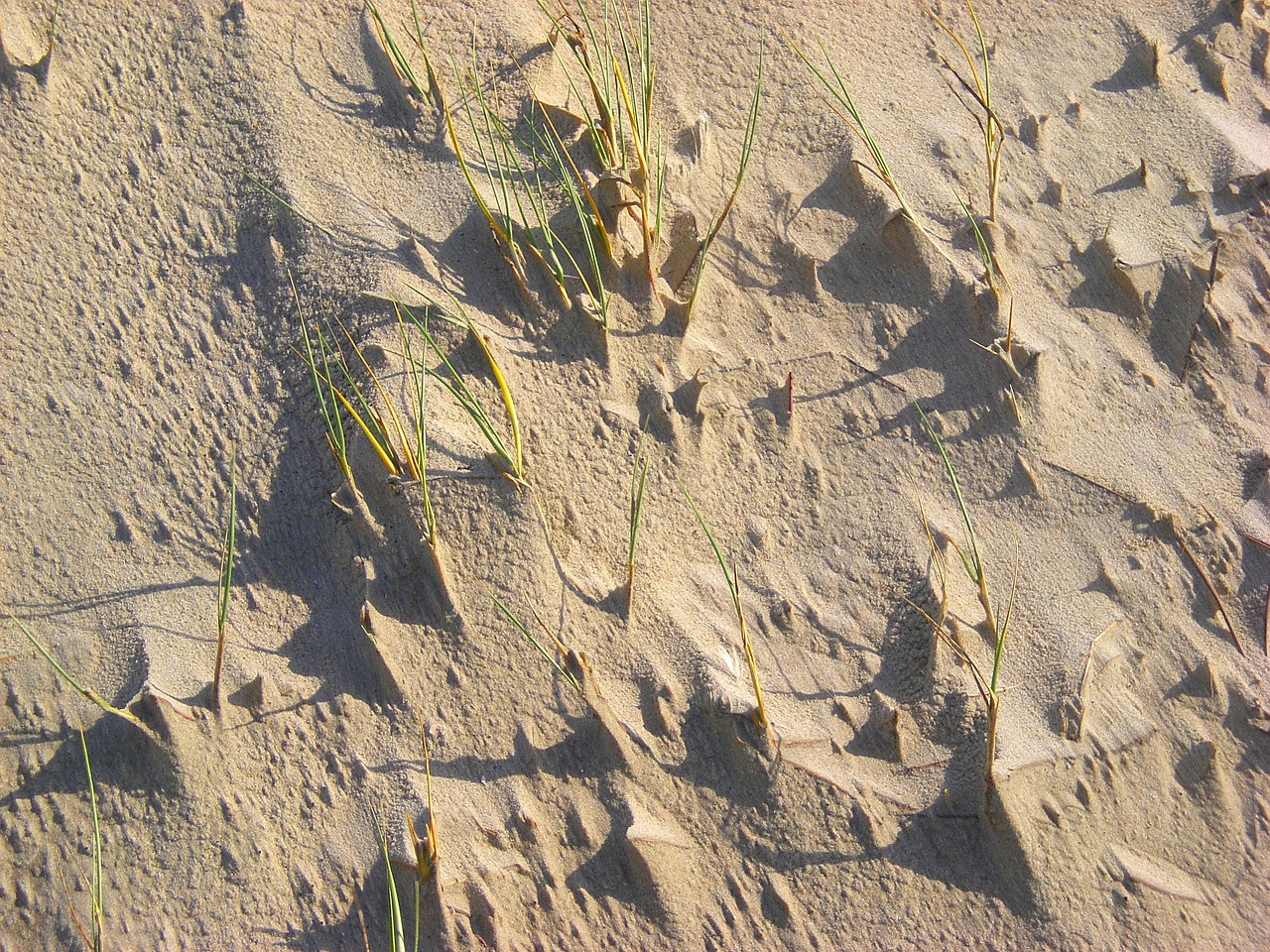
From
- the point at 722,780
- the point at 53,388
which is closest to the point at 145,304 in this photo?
the point at 53,388

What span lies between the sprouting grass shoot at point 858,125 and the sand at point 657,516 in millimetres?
29

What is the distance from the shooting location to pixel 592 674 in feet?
4.71

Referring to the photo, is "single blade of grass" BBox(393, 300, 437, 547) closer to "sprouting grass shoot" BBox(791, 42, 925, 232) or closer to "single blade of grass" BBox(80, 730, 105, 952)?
"single blade of grass" BBox(80, 730, 105, 952)

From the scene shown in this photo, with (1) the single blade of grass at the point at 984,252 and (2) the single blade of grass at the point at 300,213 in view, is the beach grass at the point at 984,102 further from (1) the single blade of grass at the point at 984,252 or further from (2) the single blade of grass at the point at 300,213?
(2) the single blade of grass at the point at 300,213

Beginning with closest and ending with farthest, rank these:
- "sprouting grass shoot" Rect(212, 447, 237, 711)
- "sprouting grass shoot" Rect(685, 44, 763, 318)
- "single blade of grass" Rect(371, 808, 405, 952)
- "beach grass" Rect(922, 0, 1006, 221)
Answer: "single blade of grass" Rect(371, 808, 405, 952) < "sprouting grass shoot" Rect(212, 447, 237, 711) < "sprouting grass shoot" Rect(685, 44, 763, 318) < "beach grass" Rect(922, 0, 1006, 221)

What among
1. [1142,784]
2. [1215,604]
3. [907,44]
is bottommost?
[1142,784]

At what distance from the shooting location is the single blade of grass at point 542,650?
4.66ft

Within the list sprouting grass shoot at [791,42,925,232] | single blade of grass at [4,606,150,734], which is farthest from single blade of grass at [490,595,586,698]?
sprouting grass shoot at [791,42,925,232]

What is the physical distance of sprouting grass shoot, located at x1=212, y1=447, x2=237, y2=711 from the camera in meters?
1.34

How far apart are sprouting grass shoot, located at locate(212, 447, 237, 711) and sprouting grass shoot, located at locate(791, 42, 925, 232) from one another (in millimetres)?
1210

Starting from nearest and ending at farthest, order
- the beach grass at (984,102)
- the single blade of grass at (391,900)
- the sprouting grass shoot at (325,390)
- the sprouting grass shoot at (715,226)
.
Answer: the single blade of grass at (391,900)
the sprouting grass shoot at (325,390)
the sprouting grass shoot at (715,226)
the beach grass at (984,102)

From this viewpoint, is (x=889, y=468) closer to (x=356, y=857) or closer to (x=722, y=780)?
(x=722, y=780)

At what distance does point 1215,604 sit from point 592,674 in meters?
1.03

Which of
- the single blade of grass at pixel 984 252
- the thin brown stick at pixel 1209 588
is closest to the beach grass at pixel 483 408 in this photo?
the single blade of grass at pixel 984 252
